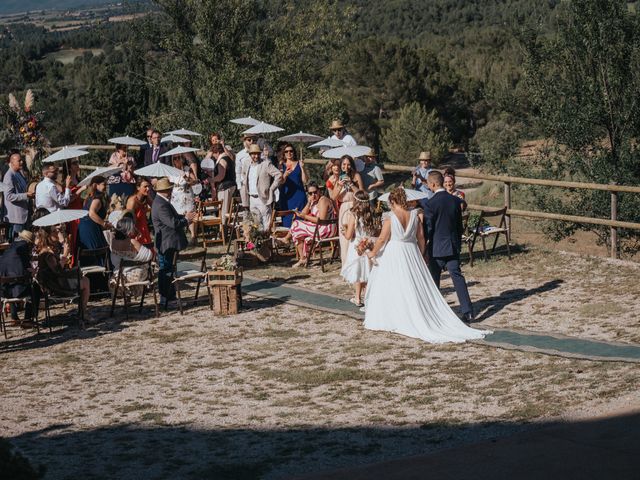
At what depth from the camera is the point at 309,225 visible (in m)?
16.0

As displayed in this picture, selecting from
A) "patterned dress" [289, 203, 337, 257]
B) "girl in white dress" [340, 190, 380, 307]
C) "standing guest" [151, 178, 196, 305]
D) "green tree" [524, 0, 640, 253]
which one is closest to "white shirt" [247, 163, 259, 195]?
"patterned dress" [289, 203, 337, 257]

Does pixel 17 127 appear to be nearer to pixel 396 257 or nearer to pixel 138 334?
pixel 138 334

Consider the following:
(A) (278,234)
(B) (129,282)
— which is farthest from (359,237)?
(A) (278,234)

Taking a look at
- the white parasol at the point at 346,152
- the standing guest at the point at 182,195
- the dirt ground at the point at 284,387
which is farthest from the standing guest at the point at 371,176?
the dirt ground at the point at 284,387

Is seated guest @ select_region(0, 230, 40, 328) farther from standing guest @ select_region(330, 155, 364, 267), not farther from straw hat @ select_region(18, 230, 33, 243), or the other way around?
standing guest @ select_region(330, 155, 364, 267)

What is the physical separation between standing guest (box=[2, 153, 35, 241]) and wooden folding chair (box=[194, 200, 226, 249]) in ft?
9.22

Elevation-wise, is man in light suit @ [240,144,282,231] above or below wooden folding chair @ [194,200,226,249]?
above

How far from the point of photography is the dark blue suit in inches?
481

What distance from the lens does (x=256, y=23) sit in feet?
118

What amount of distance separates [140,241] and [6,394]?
3.87 metres

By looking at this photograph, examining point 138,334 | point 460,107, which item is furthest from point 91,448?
point 460,107

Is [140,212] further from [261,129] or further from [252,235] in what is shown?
[261,129]

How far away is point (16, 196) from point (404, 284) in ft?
21.5

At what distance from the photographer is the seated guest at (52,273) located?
1269cm
